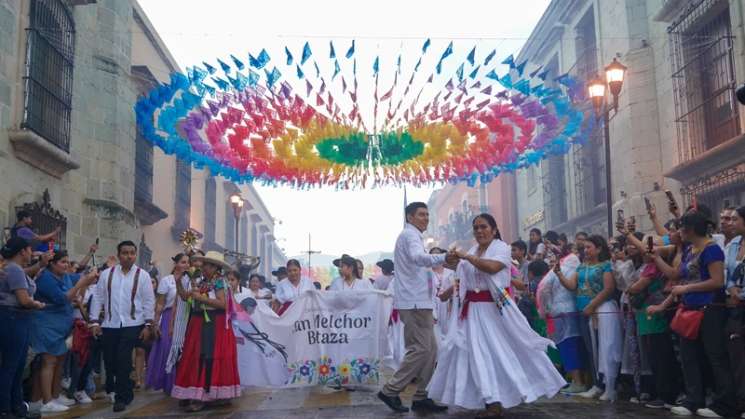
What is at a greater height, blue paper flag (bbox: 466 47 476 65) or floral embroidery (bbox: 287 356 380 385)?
blue paper flag (bbox: 466 47 476 65)

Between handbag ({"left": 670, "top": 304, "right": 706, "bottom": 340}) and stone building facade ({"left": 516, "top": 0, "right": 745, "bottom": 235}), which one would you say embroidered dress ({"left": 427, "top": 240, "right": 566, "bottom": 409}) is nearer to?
handbag ({"left": 670, "top": 304, "right": 706, "bottom": 340})

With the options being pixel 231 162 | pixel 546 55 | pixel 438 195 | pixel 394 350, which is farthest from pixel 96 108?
pixel 438 195

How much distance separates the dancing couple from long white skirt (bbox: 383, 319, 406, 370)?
2.28 metres

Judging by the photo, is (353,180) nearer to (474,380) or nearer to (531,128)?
(531,128)

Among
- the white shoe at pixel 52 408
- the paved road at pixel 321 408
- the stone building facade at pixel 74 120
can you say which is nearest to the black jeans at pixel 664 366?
the paved road at pixel 321 408

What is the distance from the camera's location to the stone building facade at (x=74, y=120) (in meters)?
9.94

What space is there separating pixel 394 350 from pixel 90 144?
7330mm

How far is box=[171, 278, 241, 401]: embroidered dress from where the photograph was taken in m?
7.14

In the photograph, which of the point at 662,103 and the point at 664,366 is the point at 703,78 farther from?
the point at 664,366

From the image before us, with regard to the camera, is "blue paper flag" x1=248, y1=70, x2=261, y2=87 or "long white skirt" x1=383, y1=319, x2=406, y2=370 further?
"long white skirt" x1=383, y1=319, x2=406, y2=370

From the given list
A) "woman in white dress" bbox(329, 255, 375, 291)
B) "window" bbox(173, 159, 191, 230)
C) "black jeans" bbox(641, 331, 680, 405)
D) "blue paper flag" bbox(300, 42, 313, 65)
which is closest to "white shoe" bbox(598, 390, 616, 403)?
"black jeans" bbox(641, 331, 680, 405)

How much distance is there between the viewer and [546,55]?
23719mm

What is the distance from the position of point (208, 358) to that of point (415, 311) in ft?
7.59

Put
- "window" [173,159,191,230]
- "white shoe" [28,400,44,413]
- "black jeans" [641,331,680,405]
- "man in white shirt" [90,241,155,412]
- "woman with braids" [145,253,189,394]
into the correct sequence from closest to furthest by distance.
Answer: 1. "black jeans" [641,331,680,405]
2. "white shoe" [28,400,44,413]
3. "man in white shirt" [90,241,155,412]
4. "woman with braids" [145,253,189,394]
5. "window" [173,159,191,230]
